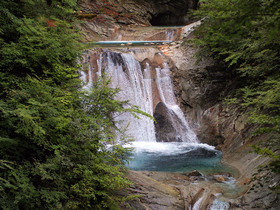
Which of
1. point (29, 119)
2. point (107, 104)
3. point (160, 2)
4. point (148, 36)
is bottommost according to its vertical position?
point (29, 119)

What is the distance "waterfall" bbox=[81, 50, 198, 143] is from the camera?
430 inches

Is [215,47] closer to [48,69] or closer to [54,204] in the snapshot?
[48,69]

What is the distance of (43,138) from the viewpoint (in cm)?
344

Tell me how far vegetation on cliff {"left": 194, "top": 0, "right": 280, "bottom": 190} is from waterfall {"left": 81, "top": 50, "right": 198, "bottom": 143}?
2.98 m

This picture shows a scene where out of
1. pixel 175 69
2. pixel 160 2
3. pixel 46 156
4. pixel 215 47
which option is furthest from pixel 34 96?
pixel 160 2

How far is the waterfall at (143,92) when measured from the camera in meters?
10.9

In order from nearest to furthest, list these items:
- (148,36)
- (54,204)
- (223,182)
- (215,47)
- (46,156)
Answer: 1. (54,204)
2. (46,156)
3. (223,182)
4. (215,47)
5. (148,36)

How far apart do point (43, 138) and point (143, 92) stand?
8.53 metres

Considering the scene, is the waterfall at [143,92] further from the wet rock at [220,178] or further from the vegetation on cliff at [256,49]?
the wet rock at [220,178]

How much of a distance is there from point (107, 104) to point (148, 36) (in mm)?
13788

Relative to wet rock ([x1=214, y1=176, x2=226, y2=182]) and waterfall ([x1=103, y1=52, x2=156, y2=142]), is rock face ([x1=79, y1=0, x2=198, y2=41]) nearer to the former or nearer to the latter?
waterfall ([x1=103, y1=52, x2=156, y2=142])

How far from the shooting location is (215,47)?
10.0 meters

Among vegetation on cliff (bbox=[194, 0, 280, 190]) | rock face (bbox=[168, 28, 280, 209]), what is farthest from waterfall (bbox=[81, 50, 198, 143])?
vegetation on cliff (bbox=[194, 0, 280, 190])

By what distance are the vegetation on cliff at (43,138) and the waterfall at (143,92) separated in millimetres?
6061
